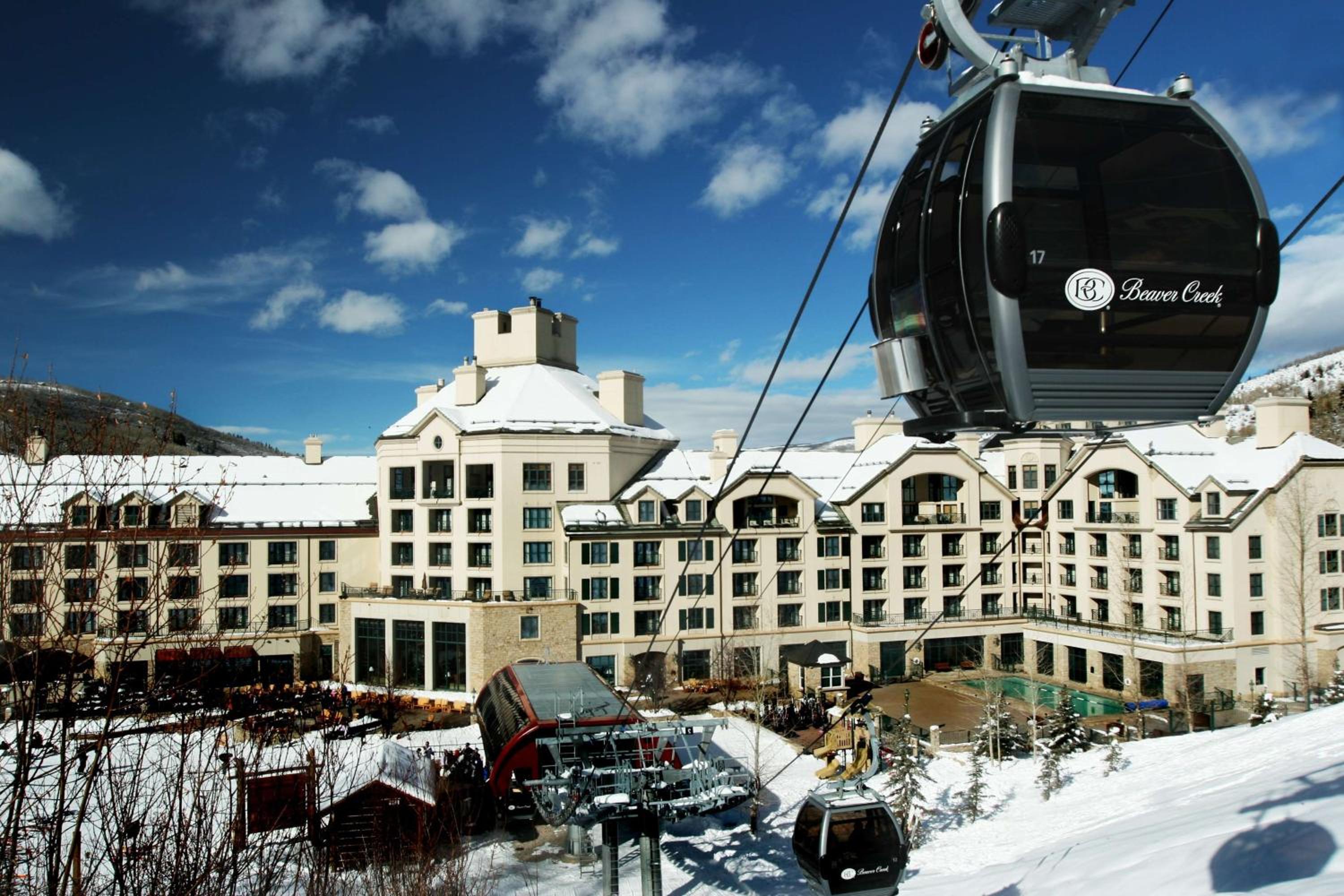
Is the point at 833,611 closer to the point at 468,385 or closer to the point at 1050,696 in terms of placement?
the point at 1050,696

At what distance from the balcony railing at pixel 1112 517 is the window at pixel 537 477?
27.1 meters

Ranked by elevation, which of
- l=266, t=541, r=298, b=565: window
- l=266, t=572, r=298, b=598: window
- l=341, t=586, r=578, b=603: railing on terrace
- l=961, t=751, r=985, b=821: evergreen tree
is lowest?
l=961, t=751, r=985, b=821: evergreen tree

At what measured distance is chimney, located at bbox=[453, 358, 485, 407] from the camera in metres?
48.6

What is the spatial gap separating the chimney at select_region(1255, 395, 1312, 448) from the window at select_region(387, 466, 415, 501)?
40.1m

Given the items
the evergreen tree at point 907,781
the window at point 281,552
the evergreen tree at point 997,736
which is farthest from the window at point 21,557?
the window at point 281,552

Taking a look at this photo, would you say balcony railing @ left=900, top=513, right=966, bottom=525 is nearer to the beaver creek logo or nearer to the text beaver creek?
the text beaver creek

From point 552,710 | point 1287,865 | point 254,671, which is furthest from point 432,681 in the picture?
point 1287,865

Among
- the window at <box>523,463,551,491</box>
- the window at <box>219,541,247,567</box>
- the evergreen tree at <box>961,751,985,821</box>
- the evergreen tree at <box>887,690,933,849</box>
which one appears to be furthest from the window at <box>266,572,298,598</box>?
the evergreen tree at <box>961,751,985,821</box>

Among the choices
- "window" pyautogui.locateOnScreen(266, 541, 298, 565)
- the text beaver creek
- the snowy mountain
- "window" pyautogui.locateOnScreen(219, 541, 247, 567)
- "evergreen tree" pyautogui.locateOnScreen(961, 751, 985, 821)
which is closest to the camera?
the text beaver creek

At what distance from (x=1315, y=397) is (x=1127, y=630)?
124171 millimetres

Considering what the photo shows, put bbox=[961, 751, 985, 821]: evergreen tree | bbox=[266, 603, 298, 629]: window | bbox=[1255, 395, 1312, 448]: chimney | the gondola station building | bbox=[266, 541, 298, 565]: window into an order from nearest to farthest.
→ bbox=[961, 751, 985, 821]: evergreen tree < the gondola station building < bbox=[1255, 395, 1312, 448]: chimney < bbox=[266, 603, 298, 629]: window < bbox=[266, 541, 298, 565]: window

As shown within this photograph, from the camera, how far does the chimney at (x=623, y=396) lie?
50.2m

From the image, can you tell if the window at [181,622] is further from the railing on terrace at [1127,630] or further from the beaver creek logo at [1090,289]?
the railing on terrace at [1127,630]

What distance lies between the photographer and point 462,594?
4450 cm
